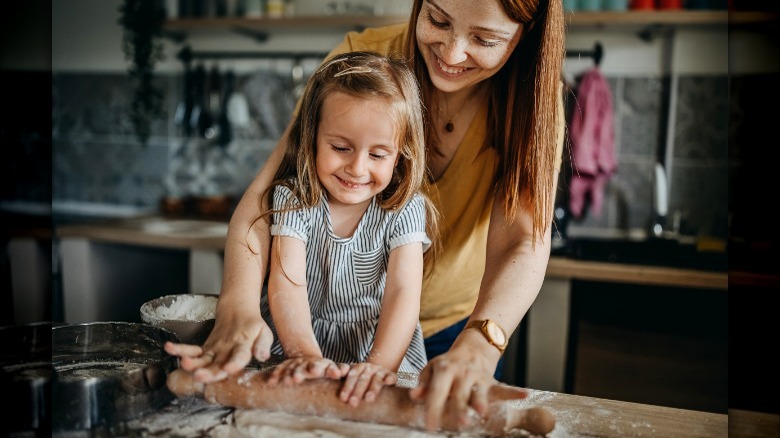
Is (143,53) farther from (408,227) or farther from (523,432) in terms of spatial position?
(523,432)

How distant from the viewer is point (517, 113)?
804 millimetres

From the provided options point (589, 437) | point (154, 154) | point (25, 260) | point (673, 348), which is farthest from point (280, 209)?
Answer: point (154, 154)

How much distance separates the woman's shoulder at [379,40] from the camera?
91cm

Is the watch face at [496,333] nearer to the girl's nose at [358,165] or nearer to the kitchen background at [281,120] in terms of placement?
the girl's nose at [358,165]

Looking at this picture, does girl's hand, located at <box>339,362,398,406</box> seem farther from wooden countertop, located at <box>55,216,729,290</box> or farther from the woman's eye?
wooden countertop, located at <box>55,216,729,290</box>

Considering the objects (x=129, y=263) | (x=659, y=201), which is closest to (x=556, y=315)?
(x=659, y=201)

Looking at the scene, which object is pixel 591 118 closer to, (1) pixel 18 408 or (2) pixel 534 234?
(2) pixel 534 234

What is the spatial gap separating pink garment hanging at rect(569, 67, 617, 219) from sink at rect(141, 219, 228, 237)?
1.17m

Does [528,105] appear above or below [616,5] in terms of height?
below

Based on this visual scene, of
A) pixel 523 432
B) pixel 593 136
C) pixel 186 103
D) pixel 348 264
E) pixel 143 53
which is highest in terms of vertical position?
pixel 143 53

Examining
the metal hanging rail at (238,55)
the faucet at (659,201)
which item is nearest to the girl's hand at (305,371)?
the faucet at (659,201)

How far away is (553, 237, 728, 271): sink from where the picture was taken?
172 centimetres

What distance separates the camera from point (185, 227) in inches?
84.3

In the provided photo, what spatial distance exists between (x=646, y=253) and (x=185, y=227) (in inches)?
57.3
